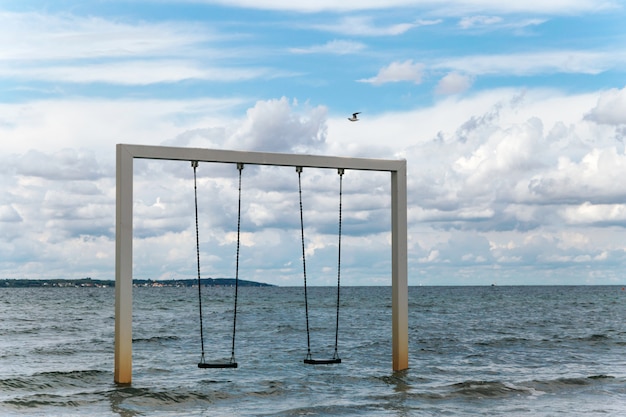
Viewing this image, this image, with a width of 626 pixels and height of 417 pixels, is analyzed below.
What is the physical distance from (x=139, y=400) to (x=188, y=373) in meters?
4.38

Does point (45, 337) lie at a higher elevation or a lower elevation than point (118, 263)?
lower

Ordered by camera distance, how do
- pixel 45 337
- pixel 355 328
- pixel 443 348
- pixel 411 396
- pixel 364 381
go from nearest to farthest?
pixel 411 396, pixel 364 381, pixel 443 348, pixel 45 337, pixel 355 328

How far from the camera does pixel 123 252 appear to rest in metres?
12.5

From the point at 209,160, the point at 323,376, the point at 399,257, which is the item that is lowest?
the point at 323,376

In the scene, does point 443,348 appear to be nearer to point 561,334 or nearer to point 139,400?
point 561,334

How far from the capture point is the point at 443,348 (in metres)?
23.5

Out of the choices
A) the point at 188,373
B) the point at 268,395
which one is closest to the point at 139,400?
the point at 268,395

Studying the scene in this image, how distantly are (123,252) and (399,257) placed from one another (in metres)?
4.79

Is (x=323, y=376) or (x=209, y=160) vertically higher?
(x=209, y=160)

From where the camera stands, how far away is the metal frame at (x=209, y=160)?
41.0 ft

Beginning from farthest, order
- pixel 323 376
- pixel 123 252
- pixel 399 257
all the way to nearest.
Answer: pixel 323 376
pixel 399 257
pixel 123 252

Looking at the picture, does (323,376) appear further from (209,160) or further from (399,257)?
(209,160)

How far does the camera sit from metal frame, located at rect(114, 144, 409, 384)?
12492 millimetres

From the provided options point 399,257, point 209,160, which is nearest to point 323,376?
point 399,257
